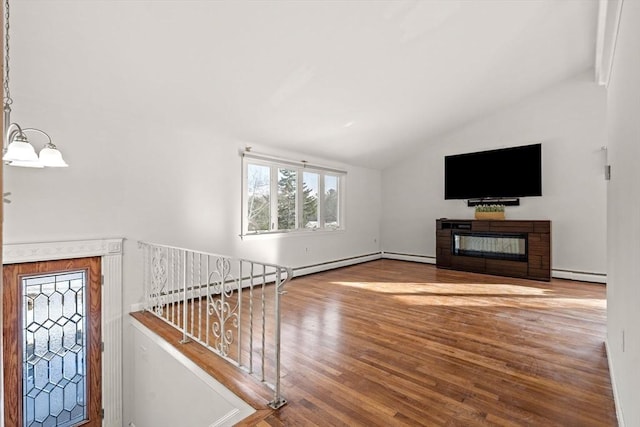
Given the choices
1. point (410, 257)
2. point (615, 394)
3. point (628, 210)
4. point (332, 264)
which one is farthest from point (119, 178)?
point (410, 257)

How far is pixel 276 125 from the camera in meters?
4.58

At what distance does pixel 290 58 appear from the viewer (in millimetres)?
3326

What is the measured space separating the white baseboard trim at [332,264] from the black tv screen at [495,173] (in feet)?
6.80

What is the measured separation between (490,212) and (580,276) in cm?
163

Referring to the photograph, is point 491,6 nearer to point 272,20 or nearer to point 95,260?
point 272,20

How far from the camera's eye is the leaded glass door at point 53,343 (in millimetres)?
3043

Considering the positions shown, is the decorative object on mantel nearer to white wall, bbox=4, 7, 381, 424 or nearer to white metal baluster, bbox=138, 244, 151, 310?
white wall, bbox=4, 7, 381, 424

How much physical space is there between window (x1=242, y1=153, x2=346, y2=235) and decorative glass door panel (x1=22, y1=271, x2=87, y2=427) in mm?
2127

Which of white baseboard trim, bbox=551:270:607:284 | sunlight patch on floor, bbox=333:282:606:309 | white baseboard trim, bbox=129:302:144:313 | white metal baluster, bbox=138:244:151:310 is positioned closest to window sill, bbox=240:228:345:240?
sunlight patch on floor, bbox=333:282:606:309

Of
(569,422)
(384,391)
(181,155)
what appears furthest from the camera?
(181,155)

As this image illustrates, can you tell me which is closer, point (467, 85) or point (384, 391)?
point (384, 391)

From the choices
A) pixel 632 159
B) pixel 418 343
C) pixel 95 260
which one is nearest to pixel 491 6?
pixel 632 159

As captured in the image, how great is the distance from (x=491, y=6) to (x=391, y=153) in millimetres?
→ 3612

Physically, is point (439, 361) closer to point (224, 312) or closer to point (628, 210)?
point (628, 210)
